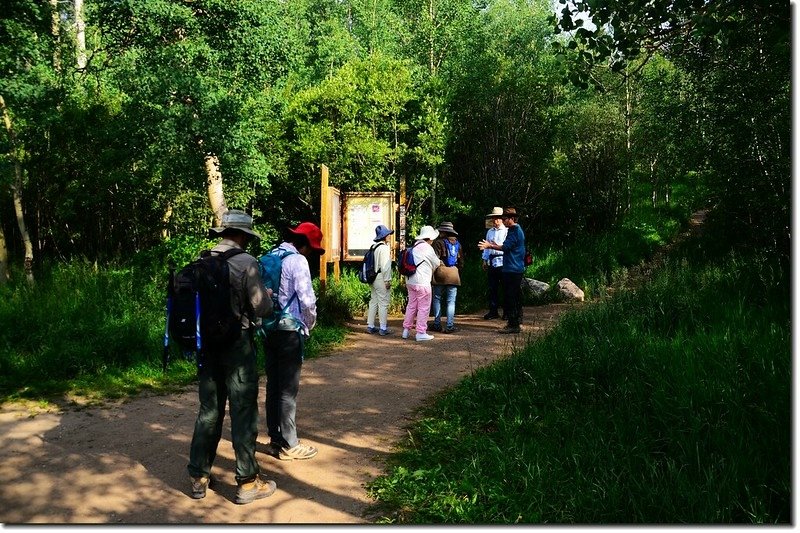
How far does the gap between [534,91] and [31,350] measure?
1299 centimetres

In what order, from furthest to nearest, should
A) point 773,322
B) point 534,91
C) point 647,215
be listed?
point 647,215 → point 534,91 → point 773,322

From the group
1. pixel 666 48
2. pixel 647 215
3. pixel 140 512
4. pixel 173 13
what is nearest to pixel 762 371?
pixel 140 512

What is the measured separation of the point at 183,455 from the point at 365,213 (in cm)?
790

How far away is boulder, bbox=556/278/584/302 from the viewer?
12.7 meters

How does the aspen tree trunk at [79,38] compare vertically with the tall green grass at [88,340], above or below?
above

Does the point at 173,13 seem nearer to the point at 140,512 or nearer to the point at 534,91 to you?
the point at 534,91

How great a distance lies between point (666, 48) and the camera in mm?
8766

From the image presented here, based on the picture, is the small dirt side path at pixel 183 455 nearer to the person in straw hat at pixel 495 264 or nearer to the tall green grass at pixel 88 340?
the tall green grass at pixel 88 340

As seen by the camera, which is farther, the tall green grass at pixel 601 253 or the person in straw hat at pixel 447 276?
the tall green grass at pixel 601 253

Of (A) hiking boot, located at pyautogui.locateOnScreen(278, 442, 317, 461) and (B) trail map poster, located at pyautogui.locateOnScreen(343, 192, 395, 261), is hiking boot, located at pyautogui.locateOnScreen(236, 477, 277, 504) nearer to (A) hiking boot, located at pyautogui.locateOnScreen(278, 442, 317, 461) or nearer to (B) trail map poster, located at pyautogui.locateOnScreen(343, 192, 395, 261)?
(A) hiking boot, located at pyautogui.locateOnScreen(278, 442, 317, 461)

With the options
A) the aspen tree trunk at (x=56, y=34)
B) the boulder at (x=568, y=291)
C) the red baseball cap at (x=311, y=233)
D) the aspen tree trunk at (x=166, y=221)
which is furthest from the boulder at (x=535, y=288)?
the aspen tree trunk at (x=56, y=34)

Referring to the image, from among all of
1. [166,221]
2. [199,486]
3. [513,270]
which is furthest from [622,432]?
[166,221]

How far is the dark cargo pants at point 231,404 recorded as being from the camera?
4035mm

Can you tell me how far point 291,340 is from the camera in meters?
4.64
